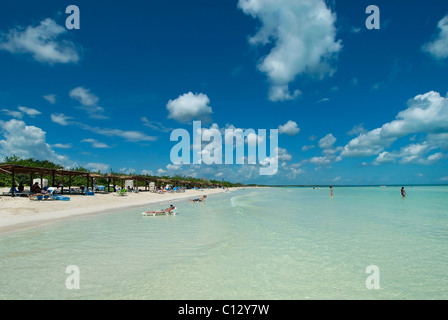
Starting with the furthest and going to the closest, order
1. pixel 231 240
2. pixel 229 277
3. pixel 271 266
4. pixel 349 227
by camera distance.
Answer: pixel 349 227 → pixel 231 240 → pixel 271 266 → pixel 229 277

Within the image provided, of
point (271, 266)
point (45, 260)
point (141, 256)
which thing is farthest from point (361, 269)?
point (45, 260)

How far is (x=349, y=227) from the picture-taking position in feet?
38.9

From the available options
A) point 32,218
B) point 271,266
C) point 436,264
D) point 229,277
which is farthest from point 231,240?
point 32,218

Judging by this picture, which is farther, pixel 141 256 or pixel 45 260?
pixel 141 256

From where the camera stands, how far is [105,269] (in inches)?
229
